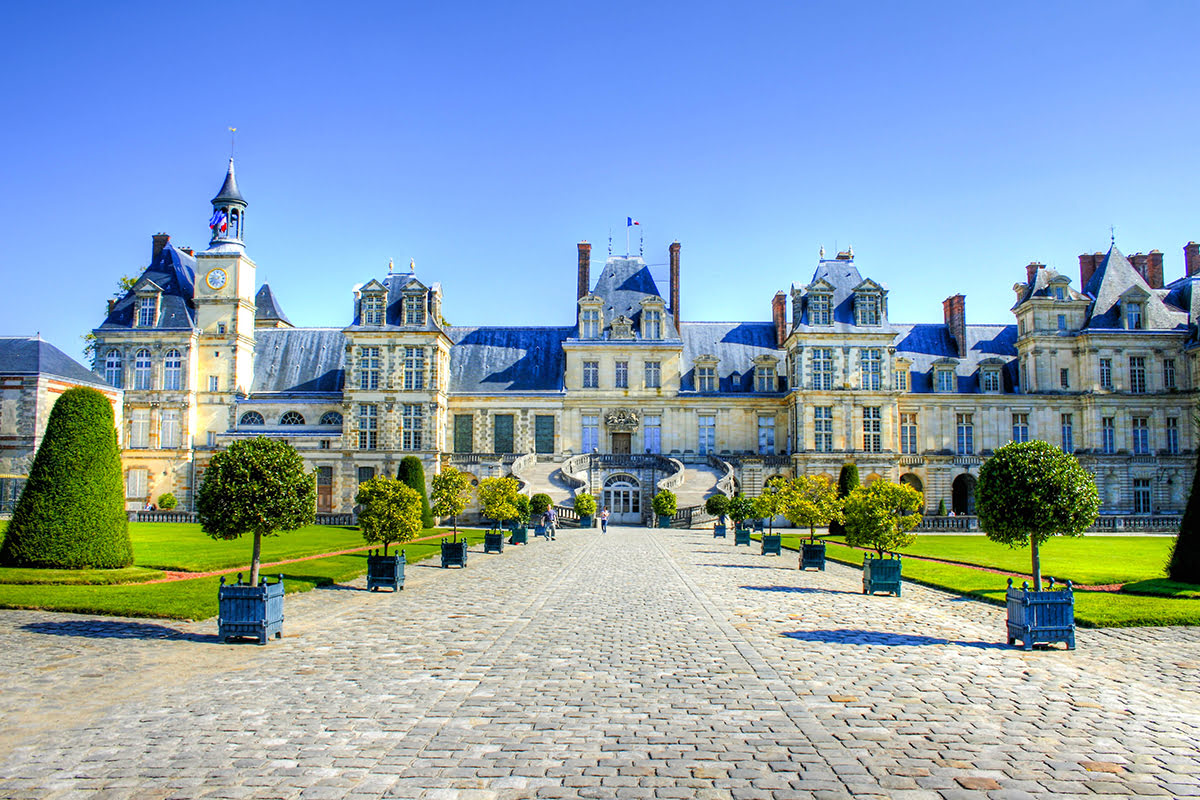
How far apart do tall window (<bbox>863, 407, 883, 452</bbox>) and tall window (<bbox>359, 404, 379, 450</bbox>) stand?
2746 centimetres

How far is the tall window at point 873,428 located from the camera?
4881 cm

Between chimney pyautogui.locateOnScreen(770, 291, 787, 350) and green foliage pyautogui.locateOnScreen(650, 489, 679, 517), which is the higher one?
chimney pyautogui.locateOnScreen(770, 291, 787, 350)

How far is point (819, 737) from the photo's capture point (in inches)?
293

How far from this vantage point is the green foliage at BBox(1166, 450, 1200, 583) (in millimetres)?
17438

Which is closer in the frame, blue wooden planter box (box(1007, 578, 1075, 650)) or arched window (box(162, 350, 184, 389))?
blue wooden planter box (box(1007, 578, 1075, 650))

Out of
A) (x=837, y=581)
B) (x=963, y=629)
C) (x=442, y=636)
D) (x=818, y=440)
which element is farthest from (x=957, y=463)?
(x=442, y=636)

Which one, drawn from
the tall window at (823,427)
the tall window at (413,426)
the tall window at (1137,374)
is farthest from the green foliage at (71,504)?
the tall window at (1137,374)

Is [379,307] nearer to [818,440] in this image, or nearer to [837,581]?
[818,440]

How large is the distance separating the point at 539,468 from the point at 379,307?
13013mm

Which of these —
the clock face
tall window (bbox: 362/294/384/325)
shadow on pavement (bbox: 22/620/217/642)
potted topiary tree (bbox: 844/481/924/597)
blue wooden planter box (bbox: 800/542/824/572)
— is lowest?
blue wooden planter box (bbox: 800/542/824/572)

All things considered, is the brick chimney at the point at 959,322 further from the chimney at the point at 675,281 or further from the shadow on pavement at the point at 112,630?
the shadow on pavement at the point at 112,630

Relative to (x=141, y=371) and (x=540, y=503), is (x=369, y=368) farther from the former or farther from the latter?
(x=540, y=503)

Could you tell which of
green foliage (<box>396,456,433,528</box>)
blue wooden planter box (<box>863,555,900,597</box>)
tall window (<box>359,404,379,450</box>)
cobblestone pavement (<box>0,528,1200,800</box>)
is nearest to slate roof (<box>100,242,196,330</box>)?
tall window (<box>359,404,379,450</box>)

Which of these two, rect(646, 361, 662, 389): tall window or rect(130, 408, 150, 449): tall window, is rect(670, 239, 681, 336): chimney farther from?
rect(130, 408, 150, 449): tall window
